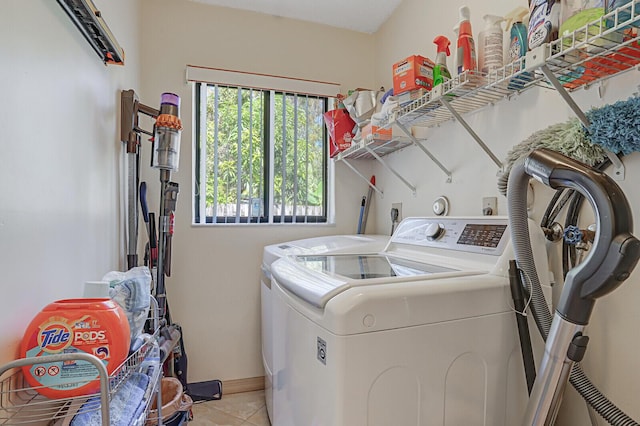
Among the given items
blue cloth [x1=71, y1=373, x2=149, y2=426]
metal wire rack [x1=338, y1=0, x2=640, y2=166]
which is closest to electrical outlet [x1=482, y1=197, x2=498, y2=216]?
metal wire rack [x1=338, y1=0, x2=640, y2=166]

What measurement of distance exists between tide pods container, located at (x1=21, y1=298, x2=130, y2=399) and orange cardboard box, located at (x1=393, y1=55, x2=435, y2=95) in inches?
53.9

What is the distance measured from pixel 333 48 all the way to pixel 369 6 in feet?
1.25

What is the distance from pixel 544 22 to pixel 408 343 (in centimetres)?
93

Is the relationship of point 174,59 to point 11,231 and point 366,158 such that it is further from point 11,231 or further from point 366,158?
point 11,231

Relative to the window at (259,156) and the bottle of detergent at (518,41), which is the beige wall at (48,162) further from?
the bottle of detergent at (518,41)

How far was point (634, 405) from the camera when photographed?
96 cm

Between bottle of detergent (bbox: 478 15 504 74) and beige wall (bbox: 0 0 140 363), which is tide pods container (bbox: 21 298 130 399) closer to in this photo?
beige wall (bbox: 0 0 140 363)

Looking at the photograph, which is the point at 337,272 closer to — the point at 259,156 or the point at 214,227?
the point at 214,227

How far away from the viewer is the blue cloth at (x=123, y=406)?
2.59 ft

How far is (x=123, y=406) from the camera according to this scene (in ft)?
2.94

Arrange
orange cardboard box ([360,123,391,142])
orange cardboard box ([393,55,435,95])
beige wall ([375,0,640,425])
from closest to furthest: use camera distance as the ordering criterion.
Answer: beige wall ([375,0,640,425]), orange cardboard box ([393,55,435,95]), orange cardboard box ([360,123,391,142])

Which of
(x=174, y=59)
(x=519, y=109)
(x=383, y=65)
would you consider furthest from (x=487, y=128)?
(x=174, y=59)

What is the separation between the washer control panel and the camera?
44.8 inches

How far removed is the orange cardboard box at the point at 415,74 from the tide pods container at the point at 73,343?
1369 millimetres
